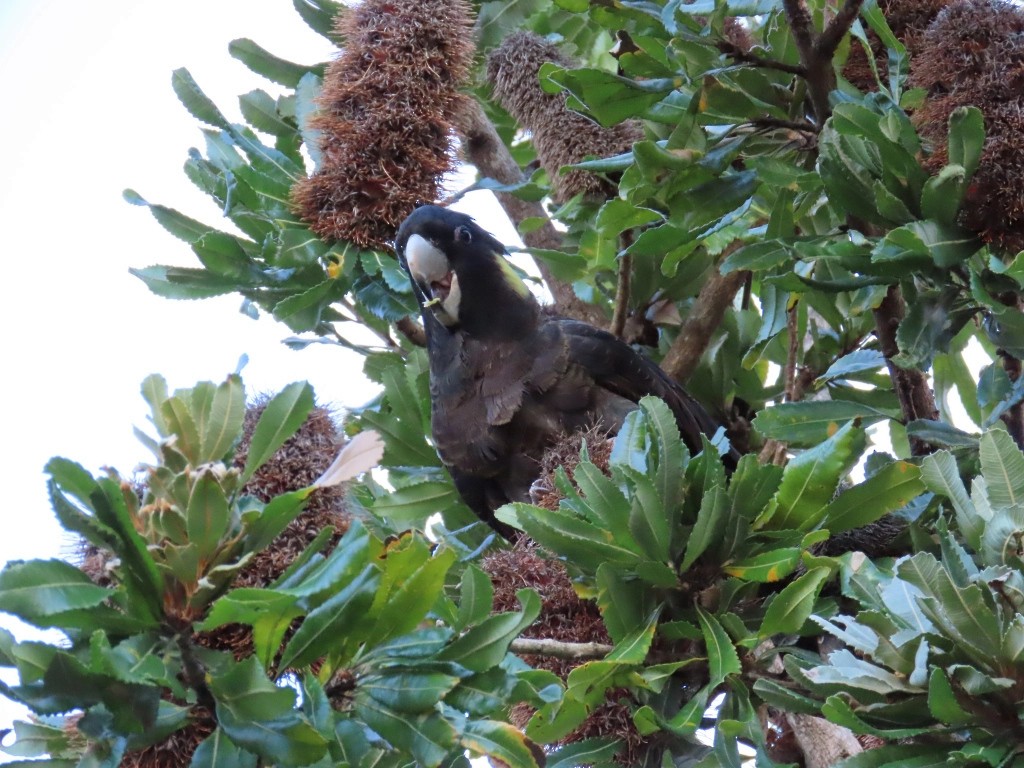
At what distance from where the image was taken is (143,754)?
4.25 ft

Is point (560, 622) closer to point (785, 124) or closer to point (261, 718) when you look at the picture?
point (261, 718)

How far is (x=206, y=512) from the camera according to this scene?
1.21 meters

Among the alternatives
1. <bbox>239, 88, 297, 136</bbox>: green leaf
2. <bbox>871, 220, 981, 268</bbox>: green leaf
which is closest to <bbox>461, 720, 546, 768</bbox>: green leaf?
<bbox>871, 220, 981, 268</bbox>: green leaf

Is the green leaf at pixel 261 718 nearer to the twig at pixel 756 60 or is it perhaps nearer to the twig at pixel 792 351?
the twig at pixel 756 60

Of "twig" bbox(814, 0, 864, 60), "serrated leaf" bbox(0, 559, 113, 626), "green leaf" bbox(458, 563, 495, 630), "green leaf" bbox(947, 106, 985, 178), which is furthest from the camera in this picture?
"twig" bbox(814, 0, 864, 60)

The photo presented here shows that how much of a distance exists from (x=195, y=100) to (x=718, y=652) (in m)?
2.24

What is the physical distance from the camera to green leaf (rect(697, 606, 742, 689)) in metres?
1.65

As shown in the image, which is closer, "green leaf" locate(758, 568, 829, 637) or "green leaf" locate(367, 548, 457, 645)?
"green leaf" locate(367, 548, 457, 645)

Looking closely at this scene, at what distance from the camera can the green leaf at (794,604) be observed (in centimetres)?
172

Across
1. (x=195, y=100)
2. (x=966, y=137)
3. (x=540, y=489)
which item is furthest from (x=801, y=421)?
(x=195, y=100)

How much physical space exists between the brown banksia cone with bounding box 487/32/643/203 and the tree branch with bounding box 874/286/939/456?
847 millimetres

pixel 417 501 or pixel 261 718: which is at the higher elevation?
pixel 261 718

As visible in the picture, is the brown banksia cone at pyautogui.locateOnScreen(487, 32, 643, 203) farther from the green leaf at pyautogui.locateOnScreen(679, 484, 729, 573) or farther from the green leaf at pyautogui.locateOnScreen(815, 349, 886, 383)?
the green leaf at pyautogui.locateOnScreen(679, 484, 729, 573)

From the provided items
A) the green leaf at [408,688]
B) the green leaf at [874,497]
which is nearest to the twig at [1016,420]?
the green leaf at [874,497]
